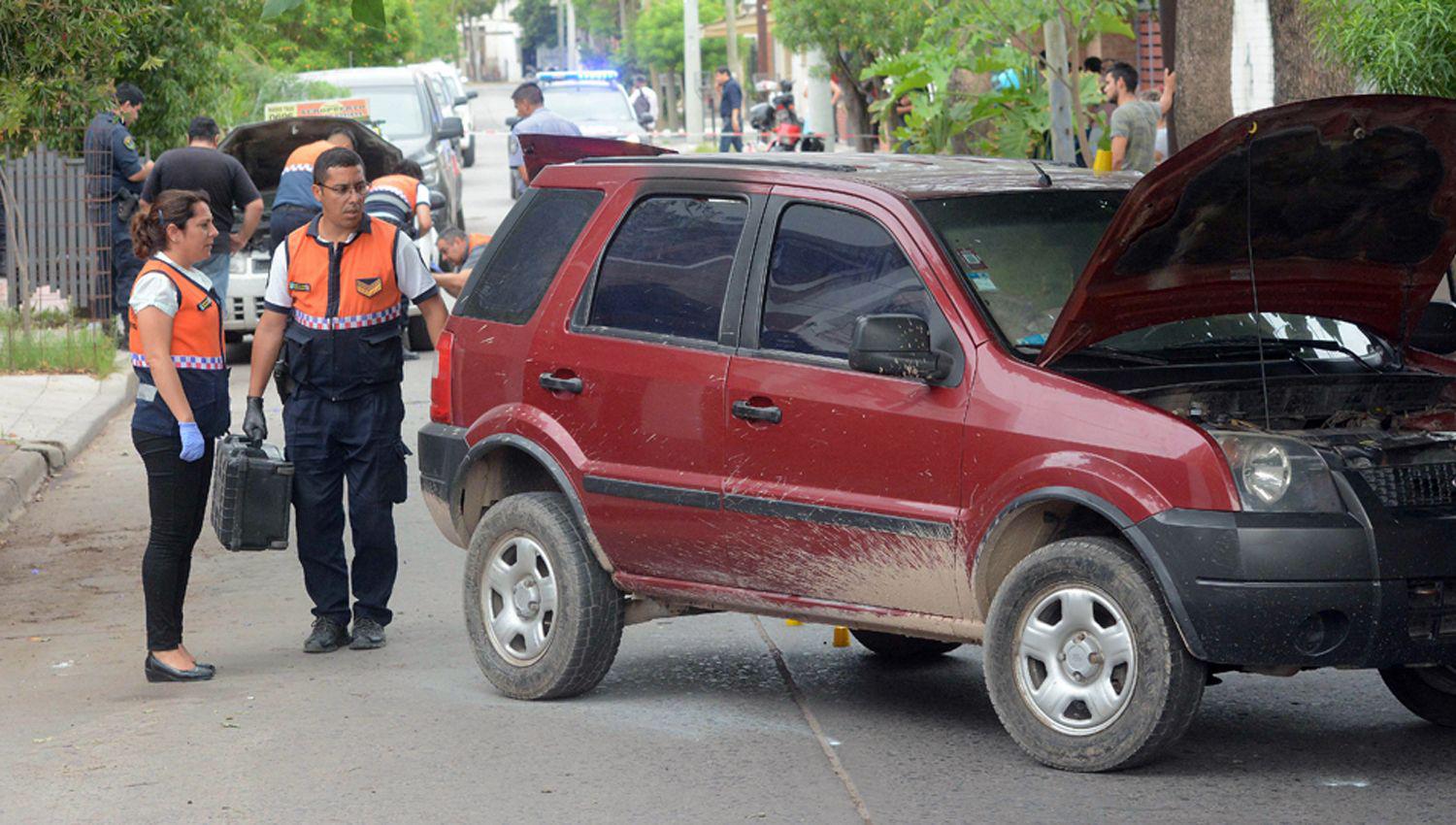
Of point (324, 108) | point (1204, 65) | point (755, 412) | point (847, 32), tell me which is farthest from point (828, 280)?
point (847, 32)

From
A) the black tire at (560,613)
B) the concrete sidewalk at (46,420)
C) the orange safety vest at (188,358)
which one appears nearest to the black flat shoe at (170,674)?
the orange safety vest at (188,358)

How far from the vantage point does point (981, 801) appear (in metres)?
5.67

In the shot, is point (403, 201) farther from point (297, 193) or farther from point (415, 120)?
point (415, 120)

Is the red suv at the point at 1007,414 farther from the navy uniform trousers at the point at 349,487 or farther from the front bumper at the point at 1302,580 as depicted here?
the navy uniform trousers at the point at 349,487

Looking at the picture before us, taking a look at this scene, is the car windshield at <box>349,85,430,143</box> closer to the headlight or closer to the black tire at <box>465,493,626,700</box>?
the black tire at <box>465,493,626,700</box>

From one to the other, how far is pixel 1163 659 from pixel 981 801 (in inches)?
24.1

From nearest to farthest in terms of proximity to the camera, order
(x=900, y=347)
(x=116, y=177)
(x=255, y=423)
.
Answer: (x=900, y=347) < (x=255, y=423) < (x=116, y=177)

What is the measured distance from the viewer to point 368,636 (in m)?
8.18

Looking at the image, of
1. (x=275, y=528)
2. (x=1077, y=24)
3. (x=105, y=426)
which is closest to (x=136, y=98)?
(x=105, y=426)

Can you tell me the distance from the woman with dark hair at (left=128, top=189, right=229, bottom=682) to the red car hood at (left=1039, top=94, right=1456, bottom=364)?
3318 millimetres

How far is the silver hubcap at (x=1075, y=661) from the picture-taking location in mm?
5707

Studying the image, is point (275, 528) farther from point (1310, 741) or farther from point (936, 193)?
point (1310, 741)

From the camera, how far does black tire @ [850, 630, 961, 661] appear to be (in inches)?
297

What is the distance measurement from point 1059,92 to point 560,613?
8.70 meters
